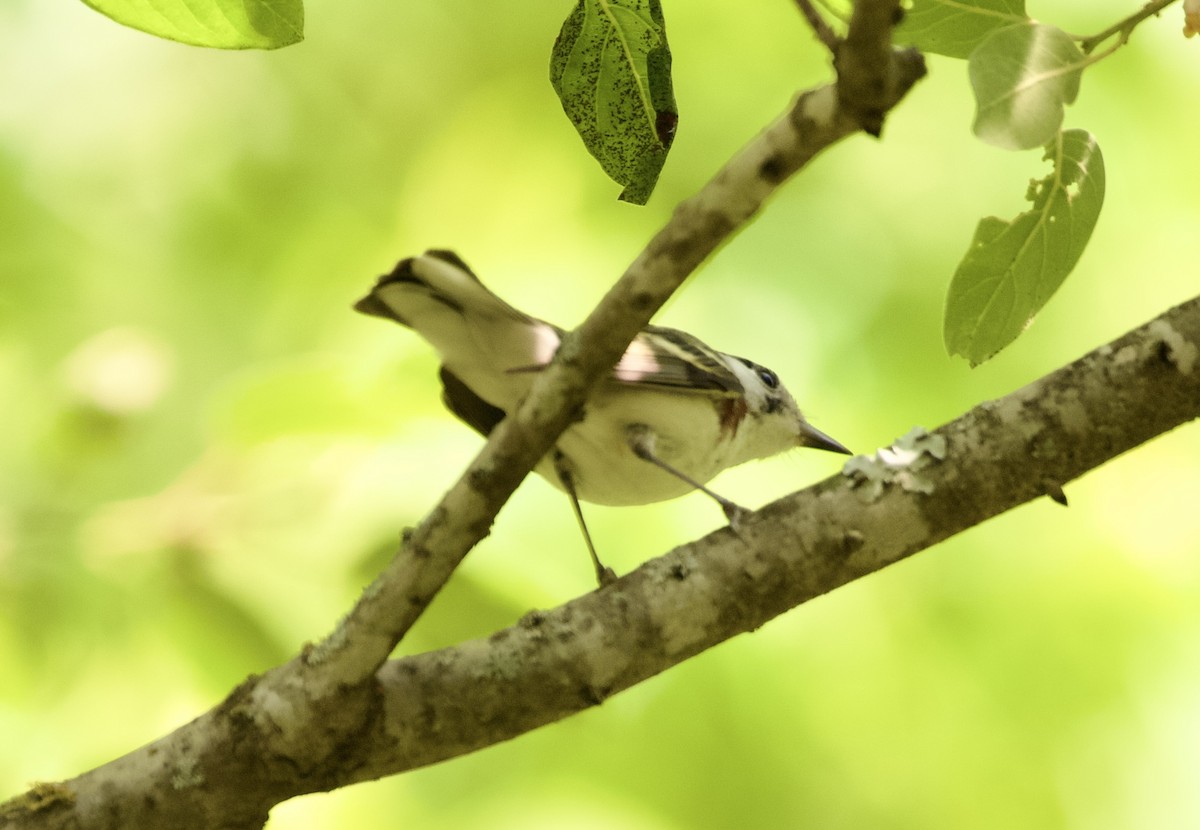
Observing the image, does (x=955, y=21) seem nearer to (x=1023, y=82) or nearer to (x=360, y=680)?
(x=1023, y=82)

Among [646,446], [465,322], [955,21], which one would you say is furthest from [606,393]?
[955,21]

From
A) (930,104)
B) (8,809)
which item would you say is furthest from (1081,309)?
(8,809)

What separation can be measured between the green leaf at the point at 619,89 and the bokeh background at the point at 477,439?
4.18 feet

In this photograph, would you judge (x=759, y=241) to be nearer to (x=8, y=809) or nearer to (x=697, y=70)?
(x=697, y=70)

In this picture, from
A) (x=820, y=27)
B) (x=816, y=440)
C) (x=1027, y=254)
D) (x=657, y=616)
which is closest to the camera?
(x=820, y=27)

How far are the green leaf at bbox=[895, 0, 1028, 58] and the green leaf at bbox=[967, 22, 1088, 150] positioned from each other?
11 centimetres

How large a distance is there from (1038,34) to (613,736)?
237 centimetres

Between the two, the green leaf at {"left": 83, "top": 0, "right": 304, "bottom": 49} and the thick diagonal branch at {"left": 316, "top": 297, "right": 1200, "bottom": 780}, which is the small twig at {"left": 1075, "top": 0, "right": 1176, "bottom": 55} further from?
the green leaf at {"left": 83, "top": 0, "right": 304, "bottom": 49}

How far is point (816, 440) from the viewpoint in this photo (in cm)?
272

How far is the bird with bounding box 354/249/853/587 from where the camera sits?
1827 millimetres

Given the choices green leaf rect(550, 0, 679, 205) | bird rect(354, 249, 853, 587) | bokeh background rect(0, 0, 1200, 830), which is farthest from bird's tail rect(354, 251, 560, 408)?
bokeh background rect(0, 0, 1200, 830)

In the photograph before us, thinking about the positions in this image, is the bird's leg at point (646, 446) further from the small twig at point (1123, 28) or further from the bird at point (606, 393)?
the small twig at point (1123, 28)

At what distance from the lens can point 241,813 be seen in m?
1.48

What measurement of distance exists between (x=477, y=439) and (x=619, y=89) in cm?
173
